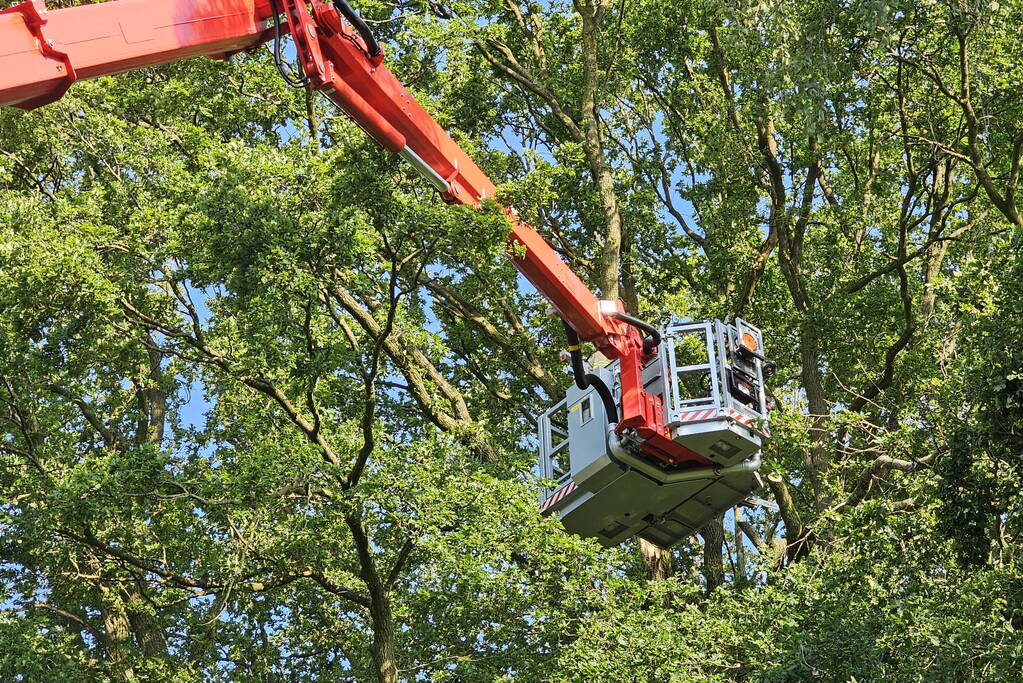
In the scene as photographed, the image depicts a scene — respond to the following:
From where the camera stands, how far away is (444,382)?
25.3 metres

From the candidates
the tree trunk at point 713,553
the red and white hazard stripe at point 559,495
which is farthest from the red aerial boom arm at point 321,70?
the tree trunk at point 713,553

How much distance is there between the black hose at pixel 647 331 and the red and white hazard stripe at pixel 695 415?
Answer: 4.98 feet

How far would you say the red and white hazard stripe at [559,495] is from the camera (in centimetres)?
1978

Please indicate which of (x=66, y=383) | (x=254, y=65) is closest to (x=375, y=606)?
(x=66, y=383)

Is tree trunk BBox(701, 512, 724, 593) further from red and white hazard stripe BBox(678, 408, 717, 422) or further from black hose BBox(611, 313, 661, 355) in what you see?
red and white hazard stripe BBox(678, 408, 717, 422)

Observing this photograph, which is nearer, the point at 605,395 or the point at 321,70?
the point at 321,70

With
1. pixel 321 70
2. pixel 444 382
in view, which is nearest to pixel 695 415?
pixel 321 70

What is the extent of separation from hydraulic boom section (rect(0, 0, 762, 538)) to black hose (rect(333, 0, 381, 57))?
0.01 metres

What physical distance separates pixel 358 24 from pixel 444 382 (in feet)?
36.7

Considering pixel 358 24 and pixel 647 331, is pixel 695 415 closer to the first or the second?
pixel 647 331

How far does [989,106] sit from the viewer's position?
2033 centimetres

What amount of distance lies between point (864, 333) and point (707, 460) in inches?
307

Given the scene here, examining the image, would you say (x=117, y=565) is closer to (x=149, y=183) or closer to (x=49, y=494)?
(x=49, y=494)

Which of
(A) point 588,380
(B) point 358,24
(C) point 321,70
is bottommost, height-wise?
(A) point 588,380
